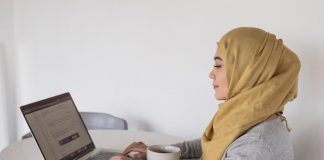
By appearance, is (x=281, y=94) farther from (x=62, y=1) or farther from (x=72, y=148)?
(x=62, y=1)

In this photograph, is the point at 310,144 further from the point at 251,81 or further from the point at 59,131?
the point at 59,131

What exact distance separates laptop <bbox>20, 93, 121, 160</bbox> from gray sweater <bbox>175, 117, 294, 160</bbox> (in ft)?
1.82

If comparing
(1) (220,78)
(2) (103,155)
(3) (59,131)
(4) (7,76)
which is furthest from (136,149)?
(4) (7,76)

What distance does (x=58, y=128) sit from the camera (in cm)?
131

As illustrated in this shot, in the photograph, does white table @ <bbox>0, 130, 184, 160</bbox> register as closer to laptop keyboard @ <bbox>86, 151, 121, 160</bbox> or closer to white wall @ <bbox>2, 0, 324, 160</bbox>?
laptop keyboard @ <bbox>86, 151, 121, 160</bbox>

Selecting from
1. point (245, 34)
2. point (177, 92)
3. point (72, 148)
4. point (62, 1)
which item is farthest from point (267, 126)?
point (62, 1)

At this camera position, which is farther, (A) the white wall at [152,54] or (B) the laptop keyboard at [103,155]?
(A) the white wall at [152,54]

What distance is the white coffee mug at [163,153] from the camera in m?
1.21

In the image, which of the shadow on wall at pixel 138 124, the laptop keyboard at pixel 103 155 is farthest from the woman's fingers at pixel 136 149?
the shadow on wall at pixel 138 124

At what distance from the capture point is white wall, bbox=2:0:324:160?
154cm

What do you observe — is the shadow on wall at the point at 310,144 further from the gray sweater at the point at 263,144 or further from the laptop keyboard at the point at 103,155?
the laptop keyboard at the point at 103,155

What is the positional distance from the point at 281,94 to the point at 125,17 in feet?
4.14

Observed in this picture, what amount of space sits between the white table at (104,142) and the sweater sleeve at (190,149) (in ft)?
0.65

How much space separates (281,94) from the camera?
1113mm
